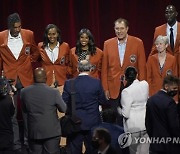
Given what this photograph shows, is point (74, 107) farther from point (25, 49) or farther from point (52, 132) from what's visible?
point (25, 49)

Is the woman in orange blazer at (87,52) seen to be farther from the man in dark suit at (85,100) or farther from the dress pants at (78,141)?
the dress pants at (78,141)

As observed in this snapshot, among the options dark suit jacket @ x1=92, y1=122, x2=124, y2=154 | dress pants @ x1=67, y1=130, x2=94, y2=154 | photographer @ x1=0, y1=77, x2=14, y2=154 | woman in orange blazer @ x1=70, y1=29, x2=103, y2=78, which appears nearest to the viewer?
dark suit jacket @ x1=92, y1=122, x2=124, y2=154

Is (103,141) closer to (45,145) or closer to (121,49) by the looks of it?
(45,145)

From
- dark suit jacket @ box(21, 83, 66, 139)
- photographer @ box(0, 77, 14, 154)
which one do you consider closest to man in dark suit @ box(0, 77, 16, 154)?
photographer @ box(0, 77, 14, 154)

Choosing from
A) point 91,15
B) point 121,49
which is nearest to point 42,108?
point 121,49

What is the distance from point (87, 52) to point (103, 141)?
2705 mm

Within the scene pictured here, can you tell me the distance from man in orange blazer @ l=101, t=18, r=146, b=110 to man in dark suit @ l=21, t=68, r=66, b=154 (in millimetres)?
1611

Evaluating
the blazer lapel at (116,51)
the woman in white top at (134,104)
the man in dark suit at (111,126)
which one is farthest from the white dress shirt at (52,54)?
the man in dark suit at (111,126)

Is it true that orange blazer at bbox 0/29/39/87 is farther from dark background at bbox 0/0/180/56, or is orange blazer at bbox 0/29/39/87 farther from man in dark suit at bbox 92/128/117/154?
man in dark suit at bbox 92/128/117/154

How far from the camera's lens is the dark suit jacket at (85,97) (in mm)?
8016

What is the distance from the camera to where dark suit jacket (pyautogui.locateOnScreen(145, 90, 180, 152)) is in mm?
6893

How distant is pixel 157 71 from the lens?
30.8ft

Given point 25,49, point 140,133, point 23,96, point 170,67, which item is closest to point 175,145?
point 140,133

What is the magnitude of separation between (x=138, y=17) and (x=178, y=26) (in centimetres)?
249
